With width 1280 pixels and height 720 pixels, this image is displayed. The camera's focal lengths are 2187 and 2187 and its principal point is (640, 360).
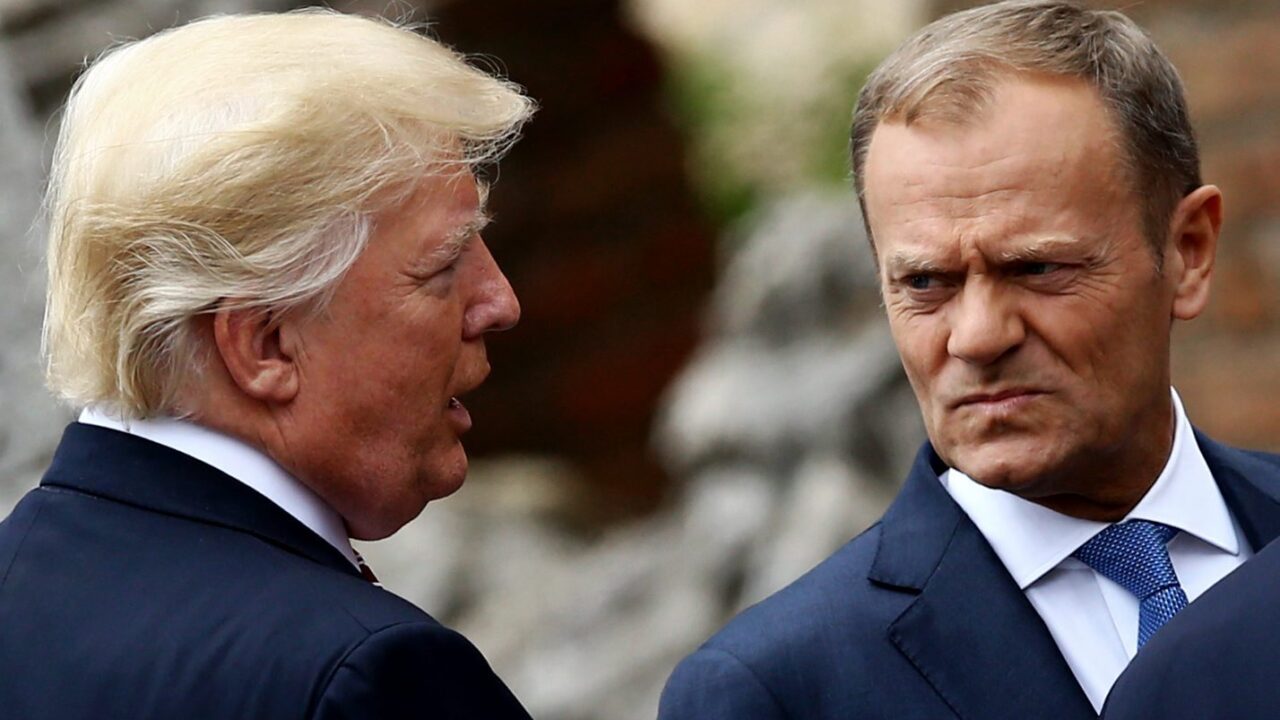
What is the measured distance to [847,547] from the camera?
2.44 metres

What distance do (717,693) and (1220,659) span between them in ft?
2.49

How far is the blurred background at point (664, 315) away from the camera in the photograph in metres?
3.67

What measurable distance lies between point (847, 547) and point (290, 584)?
0.72m

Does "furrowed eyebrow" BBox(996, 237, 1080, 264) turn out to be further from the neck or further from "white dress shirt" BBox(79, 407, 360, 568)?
"white dress shirt" BBox(79, 407, 360, 568)

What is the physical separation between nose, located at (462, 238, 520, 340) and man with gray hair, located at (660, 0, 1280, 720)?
1.34ft

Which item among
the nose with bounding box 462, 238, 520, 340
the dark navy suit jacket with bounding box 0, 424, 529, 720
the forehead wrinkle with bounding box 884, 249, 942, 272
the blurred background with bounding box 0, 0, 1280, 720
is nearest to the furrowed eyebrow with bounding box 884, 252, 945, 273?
the forehead wrinkle with bounding box 884, 249, 942, 272

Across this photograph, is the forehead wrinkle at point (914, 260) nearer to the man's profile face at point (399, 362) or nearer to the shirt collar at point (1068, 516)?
the shirt collar at point (1068, 516)

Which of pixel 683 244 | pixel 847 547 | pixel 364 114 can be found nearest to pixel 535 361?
pixel 683 244

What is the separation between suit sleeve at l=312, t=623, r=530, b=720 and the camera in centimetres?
187

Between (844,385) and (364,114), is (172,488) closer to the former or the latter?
(364,114)

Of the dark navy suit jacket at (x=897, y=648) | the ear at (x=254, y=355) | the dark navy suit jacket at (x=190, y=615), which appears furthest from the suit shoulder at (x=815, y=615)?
the ear at (x=254, y=355)

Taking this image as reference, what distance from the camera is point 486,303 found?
2.28 metres

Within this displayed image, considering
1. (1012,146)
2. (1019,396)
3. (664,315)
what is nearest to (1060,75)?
(1012,146)

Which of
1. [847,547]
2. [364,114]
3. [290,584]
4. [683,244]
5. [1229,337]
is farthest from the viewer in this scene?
[683,244]
